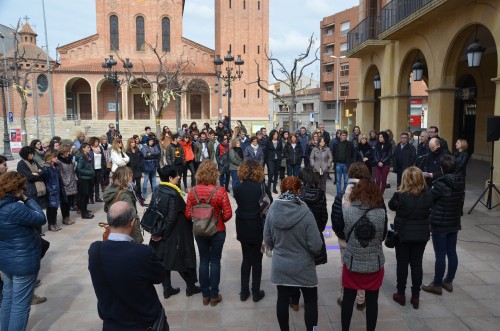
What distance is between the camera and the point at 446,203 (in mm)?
5180

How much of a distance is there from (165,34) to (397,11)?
132ft

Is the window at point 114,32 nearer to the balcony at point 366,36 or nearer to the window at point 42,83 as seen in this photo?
the window at point 42,83

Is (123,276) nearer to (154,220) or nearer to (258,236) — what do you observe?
(154,220)

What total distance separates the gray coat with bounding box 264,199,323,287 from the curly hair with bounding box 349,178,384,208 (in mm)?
488

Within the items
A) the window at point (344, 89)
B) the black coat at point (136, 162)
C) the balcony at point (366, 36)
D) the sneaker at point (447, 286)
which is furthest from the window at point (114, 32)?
the sneaker at point (447, 286)

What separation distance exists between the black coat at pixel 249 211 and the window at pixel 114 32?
161ft

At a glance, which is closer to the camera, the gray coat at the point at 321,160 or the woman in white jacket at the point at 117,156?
the woman in white jacket at the point at 117,156

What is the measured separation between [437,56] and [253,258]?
10.9 metres

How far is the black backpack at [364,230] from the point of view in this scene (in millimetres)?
3914

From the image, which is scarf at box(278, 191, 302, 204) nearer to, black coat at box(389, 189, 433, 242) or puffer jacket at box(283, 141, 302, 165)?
black coat at box(389, 189, 433, 242)

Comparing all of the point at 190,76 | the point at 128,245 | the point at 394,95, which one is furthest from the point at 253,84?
the point at 128,245

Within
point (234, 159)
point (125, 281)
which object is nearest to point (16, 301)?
point (125, 281)

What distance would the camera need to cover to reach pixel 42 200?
7855mm

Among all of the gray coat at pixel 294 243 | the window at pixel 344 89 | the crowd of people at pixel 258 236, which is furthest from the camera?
the window at pixel 344 89
